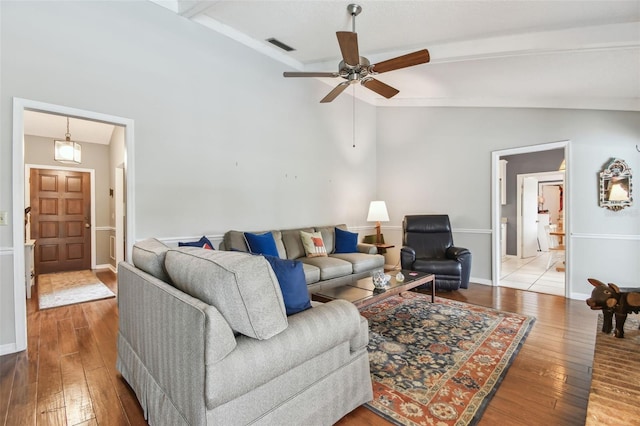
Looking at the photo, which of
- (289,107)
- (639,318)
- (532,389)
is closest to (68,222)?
(289,107)

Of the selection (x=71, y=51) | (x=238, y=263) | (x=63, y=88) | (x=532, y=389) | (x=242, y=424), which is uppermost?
(x=71, y=51)

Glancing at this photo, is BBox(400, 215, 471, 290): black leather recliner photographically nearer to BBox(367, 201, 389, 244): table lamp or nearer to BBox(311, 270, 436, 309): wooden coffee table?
BBox(367, 201, 389, 244): table lamp

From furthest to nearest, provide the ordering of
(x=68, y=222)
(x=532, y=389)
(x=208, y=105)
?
(x=68, y=222), (x=208, y=105), (x=532, y=389)

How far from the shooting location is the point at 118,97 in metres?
3.06

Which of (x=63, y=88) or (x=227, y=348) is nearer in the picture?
(x=227, y=348)

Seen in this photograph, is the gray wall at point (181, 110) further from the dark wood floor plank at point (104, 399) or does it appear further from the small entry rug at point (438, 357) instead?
the small entry rug at point (438, 357)

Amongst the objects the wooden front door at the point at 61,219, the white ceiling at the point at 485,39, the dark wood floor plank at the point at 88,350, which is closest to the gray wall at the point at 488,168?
the white ceiling at the point at 485,39

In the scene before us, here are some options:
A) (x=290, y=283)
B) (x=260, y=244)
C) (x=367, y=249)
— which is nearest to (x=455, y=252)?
(x=367, y=249)

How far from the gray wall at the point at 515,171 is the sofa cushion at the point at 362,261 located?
454 centimetres

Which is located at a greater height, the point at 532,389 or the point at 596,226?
the point at 596,226

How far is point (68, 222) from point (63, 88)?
15.0ft

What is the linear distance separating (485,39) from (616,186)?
2.50m

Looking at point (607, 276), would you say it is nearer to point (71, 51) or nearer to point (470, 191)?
point (470, 191)

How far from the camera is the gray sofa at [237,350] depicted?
1172 mm
